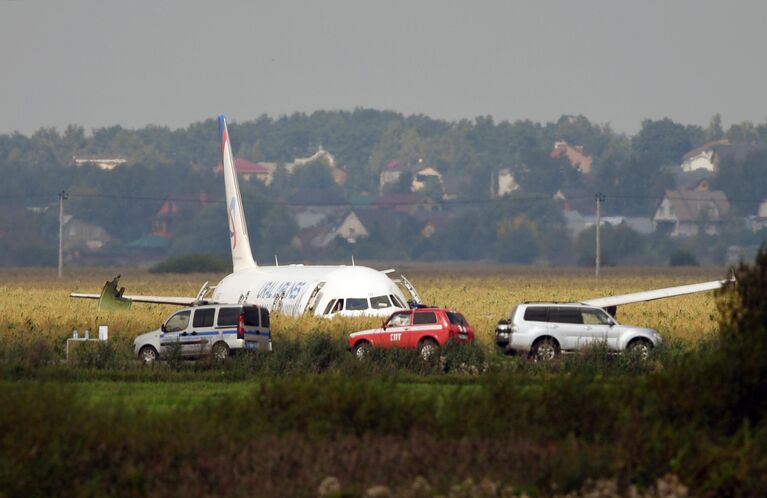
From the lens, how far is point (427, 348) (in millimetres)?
38688

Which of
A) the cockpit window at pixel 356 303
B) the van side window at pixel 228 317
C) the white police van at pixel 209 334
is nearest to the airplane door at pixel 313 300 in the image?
the cockpit window at pixel 356 303

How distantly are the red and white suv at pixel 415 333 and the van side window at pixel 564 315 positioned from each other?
2.22m

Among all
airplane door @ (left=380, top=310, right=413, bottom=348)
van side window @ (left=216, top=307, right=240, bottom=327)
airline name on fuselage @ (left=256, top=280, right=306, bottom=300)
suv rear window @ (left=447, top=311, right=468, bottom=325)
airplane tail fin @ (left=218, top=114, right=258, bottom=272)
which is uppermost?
airplane tail fin @ (left=218, top=114, right=258, bottom=272)

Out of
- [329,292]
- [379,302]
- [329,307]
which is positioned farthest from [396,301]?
[329,292]

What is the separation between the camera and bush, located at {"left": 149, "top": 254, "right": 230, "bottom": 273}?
150 meters

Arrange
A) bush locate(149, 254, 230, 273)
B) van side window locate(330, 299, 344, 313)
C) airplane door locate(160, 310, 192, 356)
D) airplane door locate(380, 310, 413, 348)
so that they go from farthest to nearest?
1. bush locate(149, 254, 230, 273)
2. van side window locate(330, 299, 344, 313)
3. airplane door locate(380, 310, 413, 348)
4. airplane door locate(160, 310, 192, 356)

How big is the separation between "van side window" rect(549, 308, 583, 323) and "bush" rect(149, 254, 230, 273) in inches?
4344

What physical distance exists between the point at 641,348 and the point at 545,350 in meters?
2.93

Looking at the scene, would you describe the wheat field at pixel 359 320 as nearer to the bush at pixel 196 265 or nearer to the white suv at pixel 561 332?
the white suv at pixel 561 332

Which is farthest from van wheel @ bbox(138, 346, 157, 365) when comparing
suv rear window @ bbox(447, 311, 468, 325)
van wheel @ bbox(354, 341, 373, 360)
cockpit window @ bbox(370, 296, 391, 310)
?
cockpit window @ bbox(370, 296, 391, 310)

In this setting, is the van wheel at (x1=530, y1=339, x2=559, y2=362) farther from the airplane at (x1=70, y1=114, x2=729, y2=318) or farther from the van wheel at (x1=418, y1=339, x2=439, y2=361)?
the airplane at (x1=70, y1=114, x2=729, y2=318)

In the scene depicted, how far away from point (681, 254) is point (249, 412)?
144 m

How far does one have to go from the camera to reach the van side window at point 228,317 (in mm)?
38062

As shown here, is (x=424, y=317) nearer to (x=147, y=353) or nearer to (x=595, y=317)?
(x=595, y=317)
